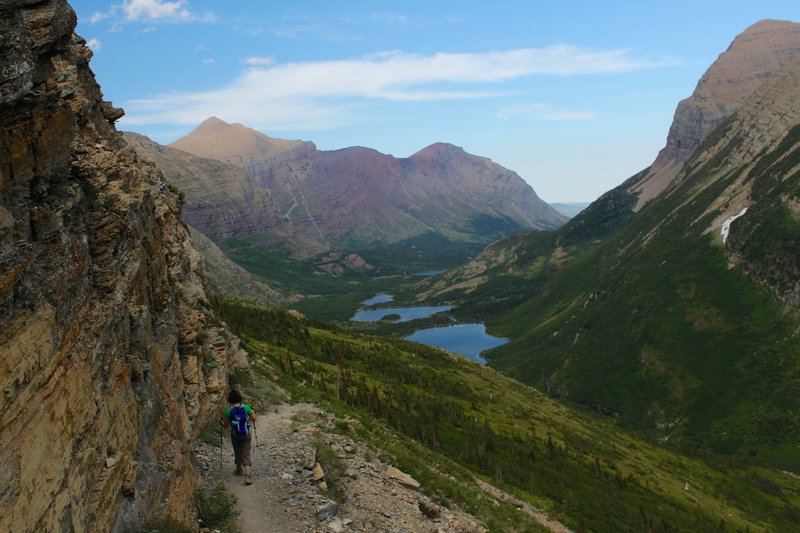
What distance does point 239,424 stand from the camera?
88.8 feet

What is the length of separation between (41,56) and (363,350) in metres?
123

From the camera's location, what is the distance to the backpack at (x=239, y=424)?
1065 inches

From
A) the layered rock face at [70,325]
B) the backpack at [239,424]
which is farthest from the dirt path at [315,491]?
the layered rock face at [70,325]

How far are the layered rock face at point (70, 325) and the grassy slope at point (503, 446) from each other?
21.2m

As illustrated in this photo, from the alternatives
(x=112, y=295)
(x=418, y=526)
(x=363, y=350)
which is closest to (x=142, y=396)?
(x=112, y=295)

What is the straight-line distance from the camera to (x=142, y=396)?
2228 centimetres

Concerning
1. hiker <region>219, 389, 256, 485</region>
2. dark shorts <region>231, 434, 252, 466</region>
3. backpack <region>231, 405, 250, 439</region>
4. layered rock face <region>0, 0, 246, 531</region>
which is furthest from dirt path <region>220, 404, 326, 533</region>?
layered rock face <region>0, 0, 246, 531</region>

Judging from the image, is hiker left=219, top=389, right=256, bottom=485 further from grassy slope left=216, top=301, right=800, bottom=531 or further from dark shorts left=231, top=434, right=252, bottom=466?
grassy slope left=216, top=301, right=800, bottom=531

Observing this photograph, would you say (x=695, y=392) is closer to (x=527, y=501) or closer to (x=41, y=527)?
(x=527, y=501)

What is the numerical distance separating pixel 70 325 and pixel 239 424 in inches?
458

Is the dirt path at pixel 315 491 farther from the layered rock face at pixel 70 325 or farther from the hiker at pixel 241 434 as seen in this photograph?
the layered rock face at pixel 70 325

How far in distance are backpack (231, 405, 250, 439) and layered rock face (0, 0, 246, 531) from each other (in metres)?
2.32

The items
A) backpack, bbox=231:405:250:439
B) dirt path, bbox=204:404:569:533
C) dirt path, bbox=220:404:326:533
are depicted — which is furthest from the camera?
backpack, bbox=231:405:250:439

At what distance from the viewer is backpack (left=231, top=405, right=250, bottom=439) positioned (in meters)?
27.0
